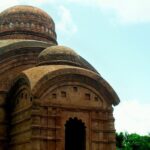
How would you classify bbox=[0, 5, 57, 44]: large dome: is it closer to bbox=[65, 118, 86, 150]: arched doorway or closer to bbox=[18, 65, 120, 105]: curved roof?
bbox=[18, 65, 120, 105]: curved roof

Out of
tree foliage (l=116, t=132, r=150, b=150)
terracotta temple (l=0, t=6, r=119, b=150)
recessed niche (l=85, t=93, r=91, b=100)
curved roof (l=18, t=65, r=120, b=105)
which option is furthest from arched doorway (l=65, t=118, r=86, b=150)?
tree foliage (l=116, t=132, r=150, b=150)

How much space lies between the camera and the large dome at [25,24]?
18.8m

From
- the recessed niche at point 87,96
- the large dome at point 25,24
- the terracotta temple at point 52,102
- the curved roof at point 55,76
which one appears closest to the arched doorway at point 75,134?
the terracotta temple at point 52,102

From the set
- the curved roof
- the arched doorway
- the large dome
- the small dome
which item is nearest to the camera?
the curved roof

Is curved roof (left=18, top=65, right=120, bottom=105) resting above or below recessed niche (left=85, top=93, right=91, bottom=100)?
above

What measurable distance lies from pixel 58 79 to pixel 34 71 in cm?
99

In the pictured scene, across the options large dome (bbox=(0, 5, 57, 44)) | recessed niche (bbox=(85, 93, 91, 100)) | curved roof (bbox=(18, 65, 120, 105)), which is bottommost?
recessed niche (bbox=(85, 93, 91, 100))

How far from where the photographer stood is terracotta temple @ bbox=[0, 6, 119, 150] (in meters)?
13.4

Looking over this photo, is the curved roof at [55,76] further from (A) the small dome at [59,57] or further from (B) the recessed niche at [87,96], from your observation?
(A) the small dome at [59,57]

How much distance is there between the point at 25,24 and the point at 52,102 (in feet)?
21.4

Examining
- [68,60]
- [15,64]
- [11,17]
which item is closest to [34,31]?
[11,17]

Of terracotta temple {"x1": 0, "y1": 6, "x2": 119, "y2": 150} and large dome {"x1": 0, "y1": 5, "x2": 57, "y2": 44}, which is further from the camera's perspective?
large dome {"x1": 0, "y1": 5, "x2": 57, "y2": 44}

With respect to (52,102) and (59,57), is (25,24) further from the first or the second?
(52,102)

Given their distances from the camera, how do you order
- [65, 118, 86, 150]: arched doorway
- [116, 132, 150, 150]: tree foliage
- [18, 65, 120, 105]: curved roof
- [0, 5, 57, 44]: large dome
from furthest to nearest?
[116, 132, 150, 150]: tree foliage → [0, 5, 57, 44]: large dome → [65, 118, 86, 150]: arched doorway → [18, 65, 120, 105]: curved roof
